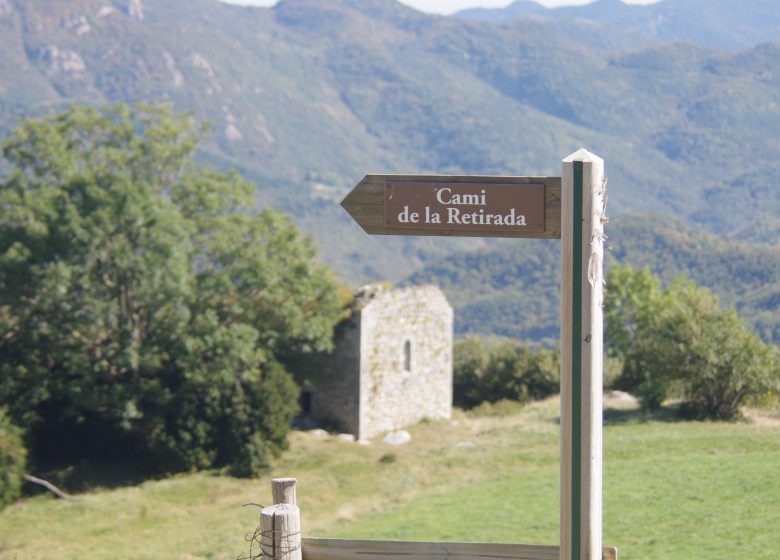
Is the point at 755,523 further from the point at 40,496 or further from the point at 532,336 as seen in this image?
the point at 532,336

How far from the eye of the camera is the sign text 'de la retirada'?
5.31 meters

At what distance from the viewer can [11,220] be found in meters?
24.3

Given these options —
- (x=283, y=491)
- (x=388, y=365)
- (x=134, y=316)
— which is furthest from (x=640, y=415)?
(x=283, y=491)

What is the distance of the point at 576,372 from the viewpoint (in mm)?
5062

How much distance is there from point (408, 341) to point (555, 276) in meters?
75.1

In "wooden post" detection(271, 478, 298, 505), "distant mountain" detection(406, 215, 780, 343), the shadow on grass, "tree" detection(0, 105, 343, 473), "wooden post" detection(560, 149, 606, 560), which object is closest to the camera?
"wooden post" detection(560, 149, 606, 560)

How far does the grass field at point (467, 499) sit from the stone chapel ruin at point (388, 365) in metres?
1.48

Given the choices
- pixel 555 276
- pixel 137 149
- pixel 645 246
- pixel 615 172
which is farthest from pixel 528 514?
pixel 615 172

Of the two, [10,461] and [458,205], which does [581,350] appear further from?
[10,461]

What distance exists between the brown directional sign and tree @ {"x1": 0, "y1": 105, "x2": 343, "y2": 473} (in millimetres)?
18981

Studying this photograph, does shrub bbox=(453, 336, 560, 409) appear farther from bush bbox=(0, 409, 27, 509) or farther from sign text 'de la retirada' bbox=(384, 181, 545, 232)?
sign text 'de la retirada' bbox=(384, 181, 545, 232)

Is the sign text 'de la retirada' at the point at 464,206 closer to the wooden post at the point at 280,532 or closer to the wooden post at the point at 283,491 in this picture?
the wooden post at the point at 283,491

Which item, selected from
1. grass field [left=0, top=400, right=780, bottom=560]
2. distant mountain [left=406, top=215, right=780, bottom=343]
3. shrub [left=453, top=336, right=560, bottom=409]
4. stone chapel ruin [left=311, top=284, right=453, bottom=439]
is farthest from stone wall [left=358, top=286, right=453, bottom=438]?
distant mountain [left=406, top=215, right=780, bottom=343]

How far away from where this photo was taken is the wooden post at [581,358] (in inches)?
197
